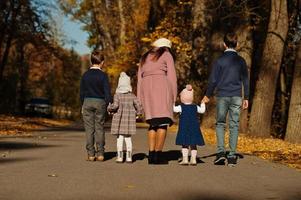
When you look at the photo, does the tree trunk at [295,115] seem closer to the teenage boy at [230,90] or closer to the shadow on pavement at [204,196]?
the teenage boy at [230,90]

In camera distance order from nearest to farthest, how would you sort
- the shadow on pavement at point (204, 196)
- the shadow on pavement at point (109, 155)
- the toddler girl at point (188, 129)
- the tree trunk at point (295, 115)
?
the shadow on pavement at point (204, 196), the toddler girl at point (188, 129), the shadow on pavement at point (109, 155), the tree trunk at point (295, 115)

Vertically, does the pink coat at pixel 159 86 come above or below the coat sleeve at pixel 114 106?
above

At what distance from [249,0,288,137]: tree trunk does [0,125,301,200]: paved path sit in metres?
7.96

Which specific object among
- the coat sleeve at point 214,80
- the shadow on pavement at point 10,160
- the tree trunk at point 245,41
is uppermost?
the tree trunk at point 245,41

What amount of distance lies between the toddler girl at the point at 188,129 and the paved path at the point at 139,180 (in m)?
0.29

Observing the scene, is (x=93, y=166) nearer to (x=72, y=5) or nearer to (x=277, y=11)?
(x=277, y=11)

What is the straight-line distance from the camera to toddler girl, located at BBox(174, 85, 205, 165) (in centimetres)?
1060

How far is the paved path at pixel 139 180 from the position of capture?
7254mm

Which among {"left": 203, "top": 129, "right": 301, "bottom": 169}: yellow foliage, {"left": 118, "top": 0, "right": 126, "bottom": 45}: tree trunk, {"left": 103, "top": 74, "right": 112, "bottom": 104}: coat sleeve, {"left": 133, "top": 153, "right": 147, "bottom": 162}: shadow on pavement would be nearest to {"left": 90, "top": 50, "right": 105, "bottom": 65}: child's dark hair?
{"left": 103, "top": 74, "right": 112, "bottom": 104}: coat sleeve

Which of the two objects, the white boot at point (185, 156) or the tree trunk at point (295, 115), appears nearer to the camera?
the white boot at point (185, 156)

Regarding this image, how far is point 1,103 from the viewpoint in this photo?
50.2 m

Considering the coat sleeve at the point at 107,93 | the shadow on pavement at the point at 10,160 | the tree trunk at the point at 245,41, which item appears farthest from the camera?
the tree trunk at the point at 245,41

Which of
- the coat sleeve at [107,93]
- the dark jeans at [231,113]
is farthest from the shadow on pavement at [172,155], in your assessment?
the coat sleeve at [107,93]

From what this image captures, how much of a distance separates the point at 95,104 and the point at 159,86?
4.25 ft
